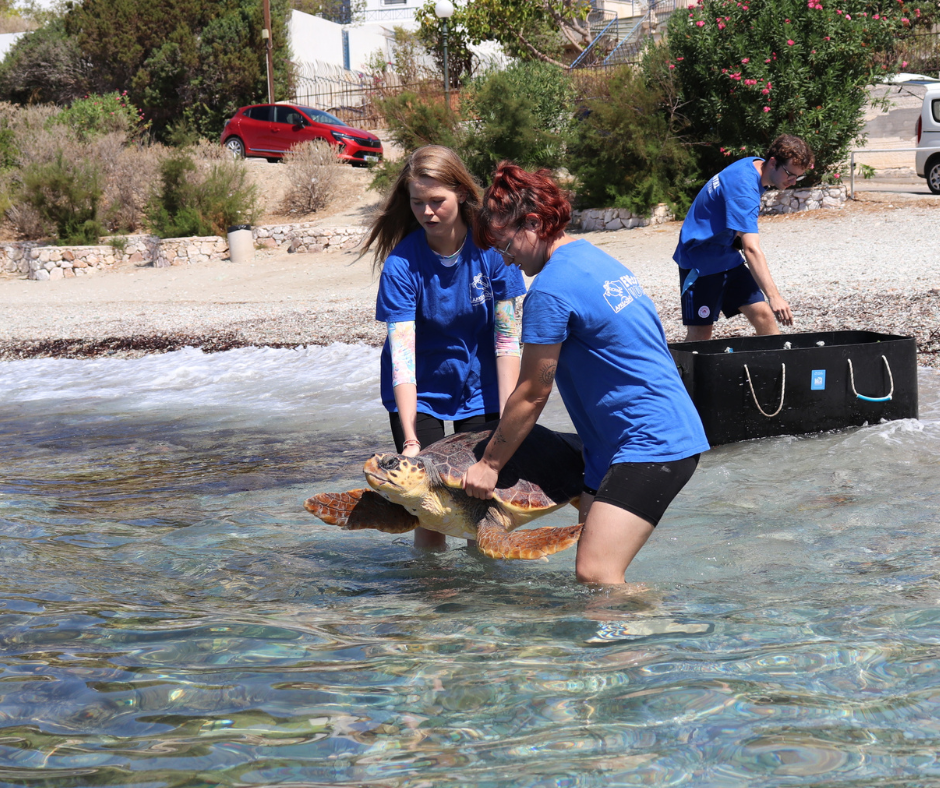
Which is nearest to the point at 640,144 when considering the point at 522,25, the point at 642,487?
the point at 642,487

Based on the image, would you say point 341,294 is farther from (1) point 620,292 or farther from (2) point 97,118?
(2) point 97,118

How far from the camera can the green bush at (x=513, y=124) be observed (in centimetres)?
1681

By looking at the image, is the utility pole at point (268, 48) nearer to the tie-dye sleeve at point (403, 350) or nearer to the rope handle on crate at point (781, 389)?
the rope handle on crate at point (781, 389)

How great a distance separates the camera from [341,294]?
1405 cm

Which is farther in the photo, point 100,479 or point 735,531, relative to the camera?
point 100,479

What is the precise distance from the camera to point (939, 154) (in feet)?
55.2

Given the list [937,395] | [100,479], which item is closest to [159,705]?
[100,479]

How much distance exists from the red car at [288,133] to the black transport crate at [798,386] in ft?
57.9

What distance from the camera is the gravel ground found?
31.6ft

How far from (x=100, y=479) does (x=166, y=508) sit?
1017 mm

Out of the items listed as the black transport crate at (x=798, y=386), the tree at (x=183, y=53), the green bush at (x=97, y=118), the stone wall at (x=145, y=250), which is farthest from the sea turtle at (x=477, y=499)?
the tree at (x=183, y=53)

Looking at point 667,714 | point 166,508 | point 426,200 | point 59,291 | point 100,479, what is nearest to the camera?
point 667,714

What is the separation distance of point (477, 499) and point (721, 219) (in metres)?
3.54

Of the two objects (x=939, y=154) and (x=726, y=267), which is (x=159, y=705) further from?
(x=939, y=154)
